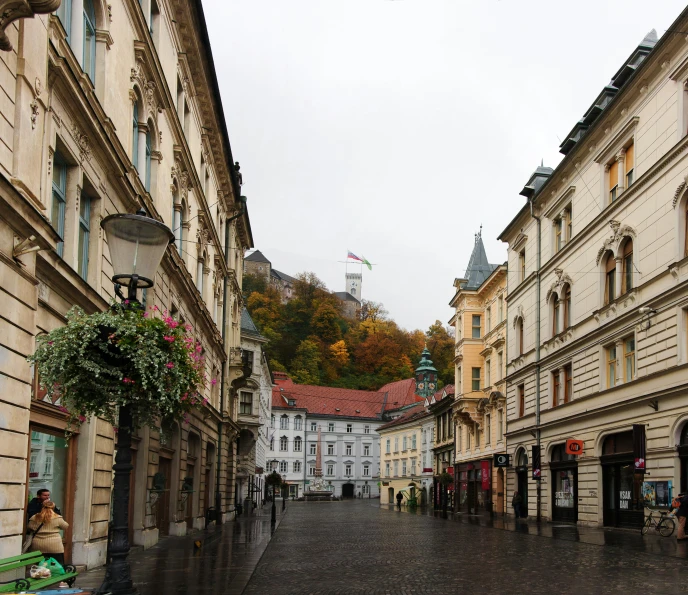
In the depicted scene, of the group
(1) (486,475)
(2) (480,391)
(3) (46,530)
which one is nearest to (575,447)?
(1) (486,475)

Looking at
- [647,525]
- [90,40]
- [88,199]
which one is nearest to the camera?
[90,40]

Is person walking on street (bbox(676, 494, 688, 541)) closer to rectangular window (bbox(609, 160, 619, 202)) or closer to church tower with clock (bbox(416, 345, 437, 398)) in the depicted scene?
rectangular window (bbox(609, 160, 619, 202))

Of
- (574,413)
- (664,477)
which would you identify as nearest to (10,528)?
(664,477)

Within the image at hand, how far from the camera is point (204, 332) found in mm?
29547

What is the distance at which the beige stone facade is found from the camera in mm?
43594

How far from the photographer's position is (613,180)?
28.7m

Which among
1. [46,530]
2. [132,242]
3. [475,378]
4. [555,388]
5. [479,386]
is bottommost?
[46,530]

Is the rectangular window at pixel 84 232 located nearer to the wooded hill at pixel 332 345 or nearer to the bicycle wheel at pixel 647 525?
the bicycle wheel at pixel 647 525

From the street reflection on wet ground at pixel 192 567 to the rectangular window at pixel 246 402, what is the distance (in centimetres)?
2796

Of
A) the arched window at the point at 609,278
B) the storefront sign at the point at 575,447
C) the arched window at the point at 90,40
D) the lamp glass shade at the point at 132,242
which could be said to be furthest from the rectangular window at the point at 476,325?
the lamp glass shade at the point at 132,242

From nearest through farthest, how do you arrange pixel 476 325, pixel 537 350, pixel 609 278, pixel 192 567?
1. pixel 192 567
2. pixel 609 278
3. pixel 537 350
4. pixel 476 325

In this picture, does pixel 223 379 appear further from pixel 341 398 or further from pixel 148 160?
pixel 341 398

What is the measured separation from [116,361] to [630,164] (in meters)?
23.2

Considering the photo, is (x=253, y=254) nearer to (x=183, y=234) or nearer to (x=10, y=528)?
(x=183, y=234)
